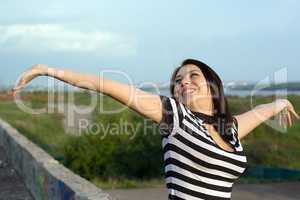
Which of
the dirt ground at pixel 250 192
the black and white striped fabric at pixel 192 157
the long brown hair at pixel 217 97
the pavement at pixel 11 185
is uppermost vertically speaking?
the long brown hair at pixel 217 97

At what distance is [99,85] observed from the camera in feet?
6.38

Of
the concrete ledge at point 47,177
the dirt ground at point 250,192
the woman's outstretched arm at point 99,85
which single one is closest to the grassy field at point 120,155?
the dirt ground at point 250,192

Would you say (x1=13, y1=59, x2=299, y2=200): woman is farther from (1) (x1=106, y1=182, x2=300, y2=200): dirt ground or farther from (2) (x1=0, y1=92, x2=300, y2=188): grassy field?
(2) (x1=0, y1=92, x2=300, y2=188): grassy field

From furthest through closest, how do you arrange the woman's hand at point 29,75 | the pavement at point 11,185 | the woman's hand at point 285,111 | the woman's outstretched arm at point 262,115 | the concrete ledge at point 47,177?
the pavement at point 11,185
the concrete ledge at point 47,177
the woman's hand at point 285,111
the woman's outstretched arm at point 262,115
the woman's hand at point 29,75

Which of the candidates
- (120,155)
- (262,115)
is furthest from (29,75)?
(120,155)

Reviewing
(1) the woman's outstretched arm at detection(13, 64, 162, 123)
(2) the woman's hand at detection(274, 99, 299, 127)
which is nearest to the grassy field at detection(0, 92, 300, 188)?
(2) the woman's hand at detection(274, 99, 299, 127)

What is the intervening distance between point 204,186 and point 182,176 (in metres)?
0.08

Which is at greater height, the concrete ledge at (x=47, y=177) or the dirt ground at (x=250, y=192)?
the concrete ledge at (x=47, y=177)

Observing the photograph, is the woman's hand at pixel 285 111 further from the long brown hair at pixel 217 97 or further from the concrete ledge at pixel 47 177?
the concrete ledge at pixel 47 177

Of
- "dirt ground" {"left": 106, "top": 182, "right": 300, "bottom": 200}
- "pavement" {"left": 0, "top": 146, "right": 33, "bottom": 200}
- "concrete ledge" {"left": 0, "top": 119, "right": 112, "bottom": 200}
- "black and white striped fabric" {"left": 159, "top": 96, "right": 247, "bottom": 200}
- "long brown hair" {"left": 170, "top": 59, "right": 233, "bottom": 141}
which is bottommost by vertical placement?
"dirt ground" {"left": 106, "top": 182, "right": 300, "bottom": 200}

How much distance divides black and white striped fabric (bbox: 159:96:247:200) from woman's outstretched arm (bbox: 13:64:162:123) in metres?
0.09

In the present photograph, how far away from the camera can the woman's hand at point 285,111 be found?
2635 millimetres

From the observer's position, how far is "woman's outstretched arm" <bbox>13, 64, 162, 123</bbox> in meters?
1.95

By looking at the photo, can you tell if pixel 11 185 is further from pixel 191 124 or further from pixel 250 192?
pixel 250 192
